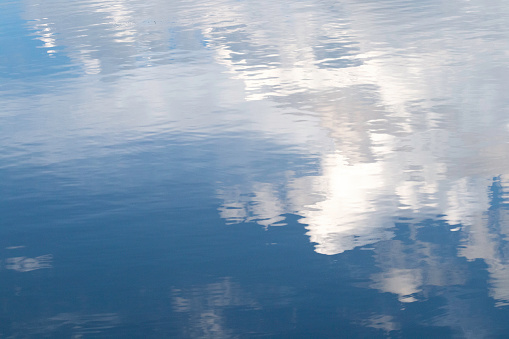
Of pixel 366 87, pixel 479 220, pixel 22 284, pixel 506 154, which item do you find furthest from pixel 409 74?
pixel 22 284

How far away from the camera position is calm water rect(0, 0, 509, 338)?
376 centimetres

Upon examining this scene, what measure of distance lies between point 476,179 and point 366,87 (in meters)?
2.65

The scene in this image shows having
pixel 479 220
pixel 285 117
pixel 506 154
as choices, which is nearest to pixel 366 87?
pixel 285 117

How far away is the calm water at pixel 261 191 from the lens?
3758 mm

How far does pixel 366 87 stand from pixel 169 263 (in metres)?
3.98

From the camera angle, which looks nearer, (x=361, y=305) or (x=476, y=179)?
(x=361, y=305)

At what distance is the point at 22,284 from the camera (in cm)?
419

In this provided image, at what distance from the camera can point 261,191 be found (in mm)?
5180

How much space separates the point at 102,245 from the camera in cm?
457

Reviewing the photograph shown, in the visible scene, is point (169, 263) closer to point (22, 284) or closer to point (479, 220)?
point (22, 284)

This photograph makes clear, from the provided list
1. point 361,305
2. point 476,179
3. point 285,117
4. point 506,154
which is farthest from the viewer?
point 285,117

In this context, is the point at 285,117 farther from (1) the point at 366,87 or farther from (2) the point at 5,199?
(2) the point at 5,199

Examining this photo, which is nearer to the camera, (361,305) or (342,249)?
(361,305)

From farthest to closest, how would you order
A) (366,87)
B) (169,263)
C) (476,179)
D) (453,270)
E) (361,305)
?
(366,87)
(476,179)
(169,263)
(453,270)
(361,305)
